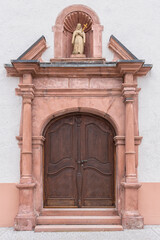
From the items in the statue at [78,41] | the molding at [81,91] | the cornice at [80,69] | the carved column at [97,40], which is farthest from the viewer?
the statue at [78,41]

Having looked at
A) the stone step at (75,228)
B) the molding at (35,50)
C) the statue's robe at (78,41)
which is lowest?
the stone step at (75,228)

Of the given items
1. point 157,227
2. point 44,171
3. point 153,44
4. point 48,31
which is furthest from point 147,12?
point 157,227

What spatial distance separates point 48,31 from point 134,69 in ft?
6.65

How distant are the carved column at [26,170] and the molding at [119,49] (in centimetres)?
184

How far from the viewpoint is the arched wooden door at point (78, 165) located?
593 centimetres

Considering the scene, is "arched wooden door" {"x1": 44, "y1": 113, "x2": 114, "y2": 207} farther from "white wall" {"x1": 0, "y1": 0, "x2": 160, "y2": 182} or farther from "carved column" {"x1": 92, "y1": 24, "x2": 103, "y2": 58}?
"carved column" {"x1": 92, "y1": 24, "x2": 103, "y2": 58}

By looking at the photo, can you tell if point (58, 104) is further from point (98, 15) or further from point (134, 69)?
point (98, 15)

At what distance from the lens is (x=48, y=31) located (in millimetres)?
6066

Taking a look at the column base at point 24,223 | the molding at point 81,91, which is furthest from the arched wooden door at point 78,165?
the column base at point 24,223

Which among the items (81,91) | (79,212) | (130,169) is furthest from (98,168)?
(81,91)

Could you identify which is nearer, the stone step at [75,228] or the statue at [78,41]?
the stone step at [75,228]

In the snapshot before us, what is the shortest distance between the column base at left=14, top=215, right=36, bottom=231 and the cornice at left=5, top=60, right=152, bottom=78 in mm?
2790

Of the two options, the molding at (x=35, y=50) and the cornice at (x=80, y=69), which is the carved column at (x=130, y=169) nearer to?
the cornice at (x=80, y=69)

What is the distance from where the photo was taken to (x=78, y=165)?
5980 millimetres
